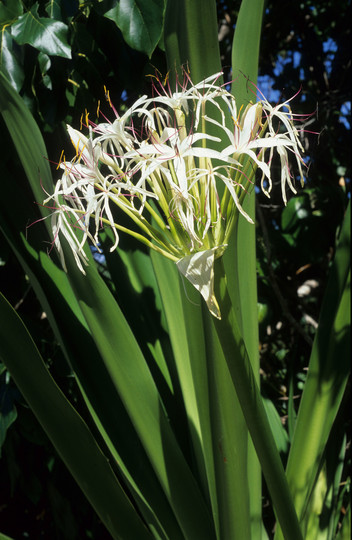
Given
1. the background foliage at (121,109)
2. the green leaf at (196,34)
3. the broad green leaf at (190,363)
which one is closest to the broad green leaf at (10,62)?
the background foliage at (121,109)

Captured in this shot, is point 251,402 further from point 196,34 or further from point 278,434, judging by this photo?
point 278,434

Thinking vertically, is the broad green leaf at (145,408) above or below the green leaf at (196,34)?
below

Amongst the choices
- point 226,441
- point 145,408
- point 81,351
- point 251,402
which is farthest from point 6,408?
point 251,402

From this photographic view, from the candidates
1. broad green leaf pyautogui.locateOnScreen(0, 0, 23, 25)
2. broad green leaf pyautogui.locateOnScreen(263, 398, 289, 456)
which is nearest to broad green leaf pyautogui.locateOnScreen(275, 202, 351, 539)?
broad green leaf pyautogui.locateOnScreen(263, 398, 289, 456)

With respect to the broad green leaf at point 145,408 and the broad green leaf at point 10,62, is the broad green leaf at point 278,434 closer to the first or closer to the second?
the broad green leaf at point 145,408

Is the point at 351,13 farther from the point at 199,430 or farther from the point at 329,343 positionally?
the point at 199,430

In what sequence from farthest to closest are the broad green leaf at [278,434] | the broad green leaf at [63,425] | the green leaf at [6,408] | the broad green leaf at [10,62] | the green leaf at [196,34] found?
1. the broad green leaf at [278,434]
2. the green leaf at [6,408]
3. the broad green leaf at [10,62]
4. the green leaf at [196,34]
5. the broad green leaf at [63,425]

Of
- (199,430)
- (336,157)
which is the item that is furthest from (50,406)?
(336,157)
